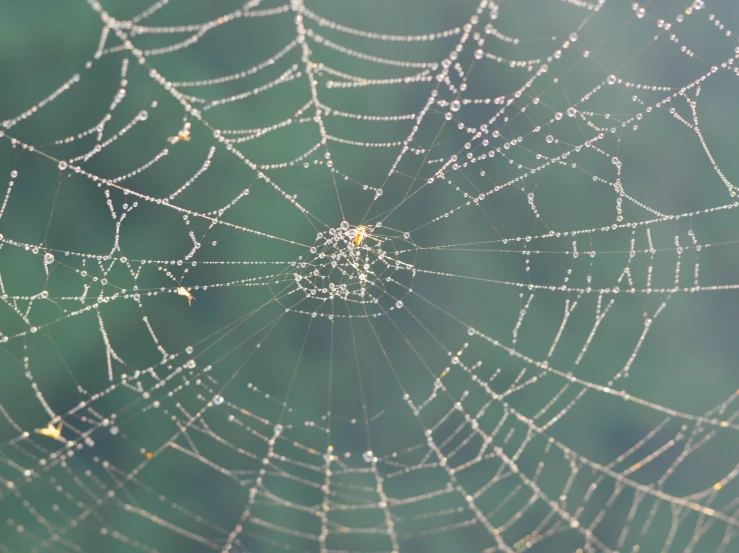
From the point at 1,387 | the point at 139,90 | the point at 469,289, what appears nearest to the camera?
the point at 139,90

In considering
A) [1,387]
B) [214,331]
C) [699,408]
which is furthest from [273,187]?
[699,408]

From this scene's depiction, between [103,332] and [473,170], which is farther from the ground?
[473,170]

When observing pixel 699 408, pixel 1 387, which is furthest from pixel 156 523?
pixel 699 408

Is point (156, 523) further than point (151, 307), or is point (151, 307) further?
point (156, 523)

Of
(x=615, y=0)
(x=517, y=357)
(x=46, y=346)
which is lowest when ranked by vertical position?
(x=46, y=346)

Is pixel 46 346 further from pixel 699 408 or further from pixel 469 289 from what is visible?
pixel 699 408

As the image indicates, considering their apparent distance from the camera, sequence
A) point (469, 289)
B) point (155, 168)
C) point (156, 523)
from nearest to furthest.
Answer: point (155, 168) → point (156, 523) → point (469, 289)

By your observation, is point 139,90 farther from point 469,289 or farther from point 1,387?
point 469,289
